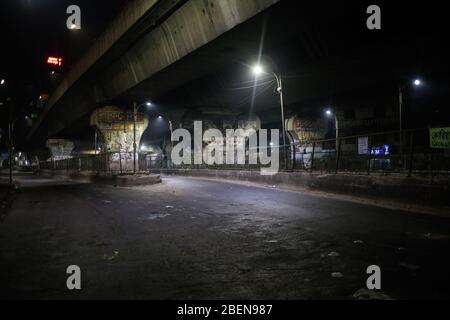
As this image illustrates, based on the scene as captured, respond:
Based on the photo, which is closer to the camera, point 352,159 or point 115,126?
point 352,159

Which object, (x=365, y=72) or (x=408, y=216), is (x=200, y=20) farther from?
(x=365, y=72)

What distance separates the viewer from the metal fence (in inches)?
468

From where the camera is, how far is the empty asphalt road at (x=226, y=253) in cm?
396

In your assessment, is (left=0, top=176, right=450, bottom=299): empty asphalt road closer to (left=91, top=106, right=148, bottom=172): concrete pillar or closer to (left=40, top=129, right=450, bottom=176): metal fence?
(left=40, top=129, right=450, bottom=176): metal fence

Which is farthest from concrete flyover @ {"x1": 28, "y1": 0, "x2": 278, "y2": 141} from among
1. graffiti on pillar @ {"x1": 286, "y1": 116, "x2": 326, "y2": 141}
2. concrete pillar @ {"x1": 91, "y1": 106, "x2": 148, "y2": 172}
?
graffiti on pillar @ {"x1": 286, "y1": 116, "x2": 326, "y2": 141}

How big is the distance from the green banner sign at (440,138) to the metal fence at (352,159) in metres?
0.52

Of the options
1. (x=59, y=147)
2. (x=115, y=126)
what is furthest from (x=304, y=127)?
(x=59, y=147)

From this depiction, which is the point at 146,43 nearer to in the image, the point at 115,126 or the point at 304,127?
the point at 115,126

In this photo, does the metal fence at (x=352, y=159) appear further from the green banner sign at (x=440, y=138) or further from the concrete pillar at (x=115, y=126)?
the concrete pillar at (x=115, y=126)

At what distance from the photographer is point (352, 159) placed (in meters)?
16.9

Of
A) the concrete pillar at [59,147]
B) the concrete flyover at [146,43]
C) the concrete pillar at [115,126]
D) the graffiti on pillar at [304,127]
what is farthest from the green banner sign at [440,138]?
the concrete pillar at [59,147]

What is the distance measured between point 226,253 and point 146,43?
14.2m
